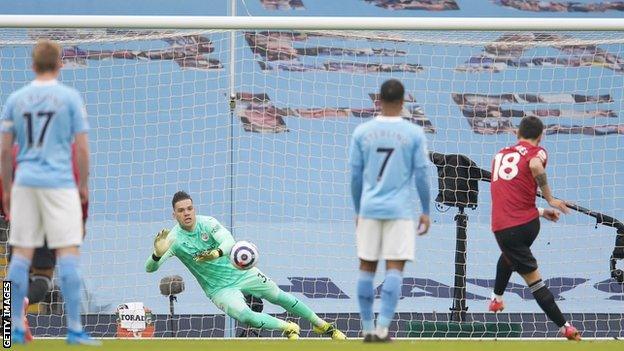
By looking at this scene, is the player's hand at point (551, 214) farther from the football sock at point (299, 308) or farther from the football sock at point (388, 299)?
the football sock at point (388, 299)

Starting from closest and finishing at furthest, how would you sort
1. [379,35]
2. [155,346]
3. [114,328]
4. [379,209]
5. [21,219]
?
[21,219], [379,209], [155,346], [379,35], [114,328]

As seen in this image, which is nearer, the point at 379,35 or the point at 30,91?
the point at 30,91

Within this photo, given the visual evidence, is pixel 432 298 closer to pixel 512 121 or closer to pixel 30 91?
pixel 512 121

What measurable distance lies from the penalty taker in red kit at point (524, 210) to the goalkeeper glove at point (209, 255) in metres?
2.42

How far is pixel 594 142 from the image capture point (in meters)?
13.6

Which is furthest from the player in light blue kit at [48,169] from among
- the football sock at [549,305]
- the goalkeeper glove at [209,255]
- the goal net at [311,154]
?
the goal net at [311,154]

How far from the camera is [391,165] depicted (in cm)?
809

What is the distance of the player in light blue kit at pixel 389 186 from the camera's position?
8.09m

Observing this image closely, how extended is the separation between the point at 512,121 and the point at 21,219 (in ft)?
24.0

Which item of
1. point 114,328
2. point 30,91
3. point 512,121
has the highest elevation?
point 30,91

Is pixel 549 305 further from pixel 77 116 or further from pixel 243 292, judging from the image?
pixel 77 116

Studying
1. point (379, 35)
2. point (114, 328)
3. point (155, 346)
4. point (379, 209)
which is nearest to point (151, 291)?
point (114, 328)

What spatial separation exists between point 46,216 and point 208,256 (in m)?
4.13

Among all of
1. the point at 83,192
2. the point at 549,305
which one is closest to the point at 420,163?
the point at 83,192
